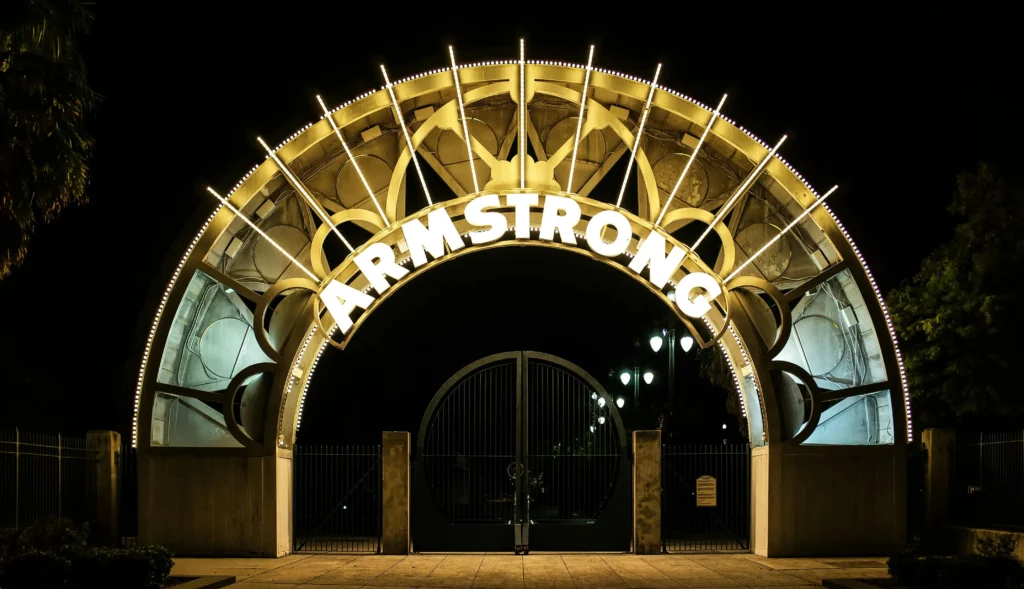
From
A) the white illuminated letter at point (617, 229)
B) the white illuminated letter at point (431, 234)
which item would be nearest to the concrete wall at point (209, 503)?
the white illuminated letter at point (431, 234)

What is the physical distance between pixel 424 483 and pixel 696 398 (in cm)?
2879

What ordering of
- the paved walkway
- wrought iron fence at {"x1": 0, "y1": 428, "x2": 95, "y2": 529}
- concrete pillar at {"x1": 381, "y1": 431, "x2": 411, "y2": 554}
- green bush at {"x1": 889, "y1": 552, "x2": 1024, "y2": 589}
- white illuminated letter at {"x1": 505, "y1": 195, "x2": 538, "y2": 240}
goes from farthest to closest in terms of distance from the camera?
concrete pillar at {"x1": 381, "y1": 431, "x2": 411, "y2": 554} < white illuminated letter at {"x1": 505, "y1": 195, "x2": 538, "y2": 240} < wrought iron fence at {"x1": 0, "y1": 428, "x2": 95, "y2": 529} < the paved walkway < green bush at {"x1": 889, "y1": 552, "x2": 1024, "y2": 589}

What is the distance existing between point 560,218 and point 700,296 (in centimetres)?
297

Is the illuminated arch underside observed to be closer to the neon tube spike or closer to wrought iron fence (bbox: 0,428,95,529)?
the neon tube spike

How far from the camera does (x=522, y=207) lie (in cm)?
2195

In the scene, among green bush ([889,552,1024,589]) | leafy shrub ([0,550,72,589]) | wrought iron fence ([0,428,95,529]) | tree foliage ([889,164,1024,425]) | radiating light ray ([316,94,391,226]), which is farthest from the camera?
tree foliage ([889,164,1024,425])

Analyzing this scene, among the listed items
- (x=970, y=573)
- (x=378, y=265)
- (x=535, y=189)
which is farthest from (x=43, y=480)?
(x=970, y=573)

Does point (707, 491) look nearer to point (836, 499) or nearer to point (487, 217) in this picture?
point (836, 499)

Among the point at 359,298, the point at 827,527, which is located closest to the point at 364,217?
the point at 359,298

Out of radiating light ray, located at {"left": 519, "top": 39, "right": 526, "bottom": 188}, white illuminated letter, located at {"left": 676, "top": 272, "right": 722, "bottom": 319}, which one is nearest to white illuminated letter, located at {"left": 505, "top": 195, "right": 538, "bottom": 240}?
radiating light ray, located at {"left": 519, "top": 39, "right": 526, "bottom": 188}

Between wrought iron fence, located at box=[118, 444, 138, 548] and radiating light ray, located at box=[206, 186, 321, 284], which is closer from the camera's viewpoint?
radiating light ray, located at box=[206, 186, 321, 284]

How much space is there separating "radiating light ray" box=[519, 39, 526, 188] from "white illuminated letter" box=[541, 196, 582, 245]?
687 mm

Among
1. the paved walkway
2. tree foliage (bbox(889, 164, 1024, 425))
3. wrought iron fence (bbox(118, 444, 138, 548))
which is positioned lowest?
the paved walkway

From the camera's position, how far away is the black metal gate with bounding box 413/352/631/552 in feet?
76.9
